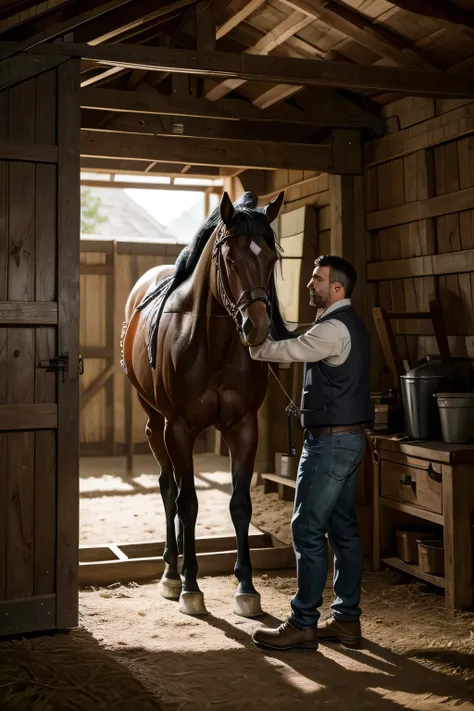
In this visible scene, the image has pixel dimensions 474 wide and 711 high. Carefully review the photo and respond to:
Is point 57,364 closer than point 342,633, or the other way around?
point 342,633

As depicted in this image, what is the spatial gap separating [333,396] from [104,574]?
7.50ft

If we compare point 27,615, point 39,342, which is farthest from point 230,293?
point 27,615

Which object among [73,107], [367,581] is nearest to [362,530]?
[367,581]

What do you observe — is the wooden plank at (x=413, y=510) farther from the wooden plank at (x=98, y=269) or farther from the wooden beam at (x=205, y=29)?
the wooden plank at (x=98, y=269)

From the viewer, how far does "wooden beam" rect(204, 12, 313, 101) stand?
18.0 ft

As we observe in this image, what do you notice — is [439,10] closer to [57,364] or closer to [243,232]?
[243,232]

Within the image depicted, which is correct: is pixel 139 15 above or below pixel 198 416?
above

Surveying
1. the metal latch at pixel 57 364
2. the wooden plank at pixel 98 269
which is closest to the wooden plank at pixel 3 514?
the metal latch at pixel 57 364

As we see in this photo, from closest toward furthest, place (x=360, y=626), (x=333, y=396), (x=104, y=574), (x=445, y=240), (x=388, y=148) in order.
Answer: (x=333, y=396) < (x=360, y=626) < (x=104, y=574) < (x=445, y=240) < (x=388, y=148)

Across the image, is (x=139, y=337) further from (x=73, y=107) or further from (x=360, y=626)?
(x=360, y=626)

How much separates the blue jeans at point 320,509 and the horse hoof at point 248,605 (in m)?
0.59

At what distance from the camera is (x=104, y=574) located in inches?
203

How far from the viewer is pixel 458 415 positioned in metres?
4.77

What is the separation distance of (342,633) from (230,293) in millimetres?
1848
